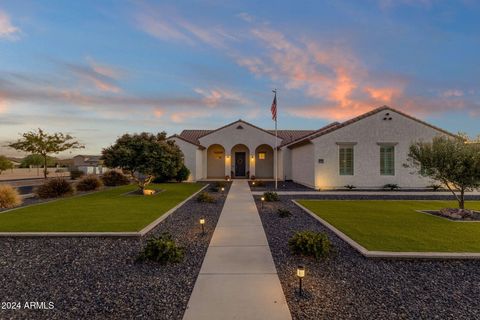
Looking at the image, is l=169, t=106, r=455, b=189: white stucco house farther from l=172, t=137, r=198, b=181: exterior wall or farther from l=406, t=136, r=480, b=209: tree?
l=172, t=137, r=198, b=181: exterior wall

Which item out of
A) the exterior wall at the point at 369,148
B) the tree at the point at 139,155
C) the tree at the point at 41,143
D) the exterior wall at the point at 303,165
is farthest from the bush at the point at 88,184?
the tree at the point at 41,143

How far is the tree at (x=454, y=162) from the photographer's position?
8.01m

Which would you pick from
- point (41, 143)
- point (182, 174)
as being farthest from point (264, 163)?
point (41, 143)

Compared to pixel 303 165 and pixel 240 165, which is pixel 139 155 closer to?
pixel 303 165

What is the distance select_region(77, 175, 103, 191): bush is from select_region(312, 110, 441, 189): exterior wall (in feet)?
51.3

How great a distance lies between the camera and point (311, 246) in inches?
195

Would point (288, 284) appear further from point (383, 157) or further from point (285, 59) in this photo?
point (383, 157)

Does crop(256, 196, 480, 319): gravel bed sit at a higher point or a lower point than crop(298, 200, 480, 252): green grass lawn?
lower

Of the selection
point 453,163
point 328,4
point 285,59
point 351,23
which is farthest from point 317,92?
point 453,163

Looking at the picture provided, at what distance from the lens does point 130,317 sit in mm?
3047

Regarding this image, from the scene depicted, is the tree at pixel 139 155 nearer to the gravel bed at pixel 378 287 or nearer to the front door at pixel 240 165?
the gravel bed at pixel 378 287

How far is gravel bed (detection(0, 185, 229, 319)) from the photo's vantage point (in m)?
3.22

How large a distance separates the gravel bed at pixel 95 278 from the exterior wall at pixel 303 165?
1259cm

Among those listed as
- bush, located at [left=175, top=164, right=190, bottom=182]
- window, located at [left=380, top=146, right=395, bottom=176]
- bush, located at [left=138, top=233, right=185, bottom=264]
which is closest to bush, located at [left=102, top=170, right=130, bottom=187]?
bush, located at [left=175, top=164, right=190, bottom=182]
